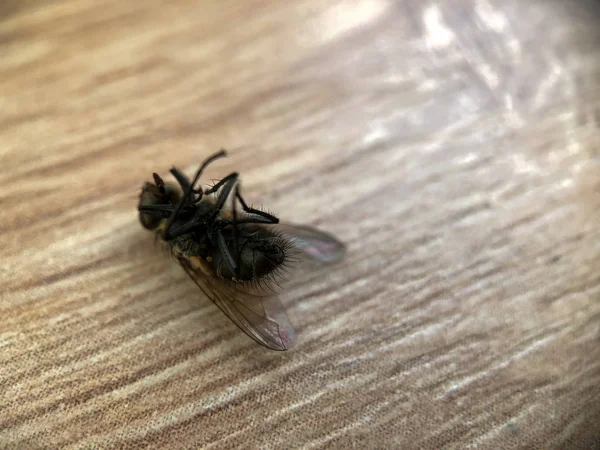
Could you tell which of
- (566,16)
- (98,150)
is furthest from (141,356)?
(566,16)

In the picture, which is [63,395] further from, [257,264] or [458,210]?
[458,210]

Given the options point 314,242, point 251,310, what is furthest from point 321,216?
A: point 251,310

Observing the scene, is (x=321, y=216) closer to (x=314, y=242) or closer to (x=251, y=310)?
(x=314, y=242)

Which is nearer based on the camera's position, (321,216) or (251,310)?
(251,310)

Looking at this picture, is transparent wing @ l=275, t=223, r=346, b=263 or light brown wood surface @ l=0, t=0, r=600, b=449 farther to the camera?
transparent wing @ l=275, t=223, r=346, b=263
